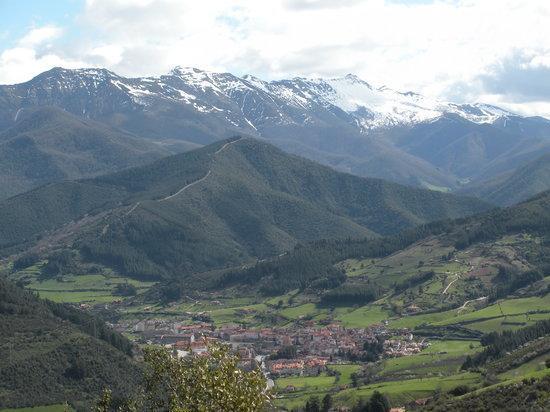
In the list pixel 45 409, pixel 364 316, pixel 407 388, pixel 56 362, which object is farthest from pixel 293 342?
pixel 45 409

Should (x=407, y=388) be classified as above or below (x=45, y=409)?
below

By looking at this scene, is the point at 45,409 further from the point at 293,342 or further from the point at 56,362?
the point at 293,342

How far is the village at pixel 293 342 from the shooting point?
119938 mm

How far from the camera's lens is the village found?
120m

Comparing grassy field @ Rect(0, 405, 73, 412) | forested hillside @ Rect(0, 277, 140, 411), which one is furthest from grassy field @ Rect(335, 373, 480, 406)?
grassy field @ Rect(0, 405, 73, 412)

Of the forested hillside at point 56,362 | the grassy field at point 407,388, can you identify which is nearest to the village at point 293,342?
the forested hillside at point 56,362

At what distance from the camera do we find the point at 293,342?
13775 cm

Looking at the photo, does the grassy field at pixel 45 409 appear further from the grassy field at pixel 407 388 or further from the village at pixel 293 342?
the grassy field at pixel 407 388

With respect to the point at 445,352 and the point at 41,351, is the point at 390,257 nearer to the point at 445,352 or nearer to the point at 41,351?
the point at 445,352

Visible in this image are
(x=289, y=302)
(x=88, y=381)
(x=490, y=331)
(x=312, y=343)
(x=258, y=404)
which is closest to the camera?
(x=258, y=404)

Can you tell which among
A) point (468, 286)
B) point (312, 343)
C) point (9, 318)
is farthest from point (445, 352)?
point (9, 318)

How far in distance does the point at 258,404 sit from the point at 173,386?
6.21 meters

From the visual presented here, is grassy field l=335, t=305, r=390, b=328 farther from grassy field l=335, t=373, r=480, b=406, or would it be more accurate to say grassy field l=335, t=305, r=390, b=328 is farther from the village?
grassy field l=335, t=373, r=480, b=406

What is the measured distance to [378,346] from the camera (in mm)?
123188
